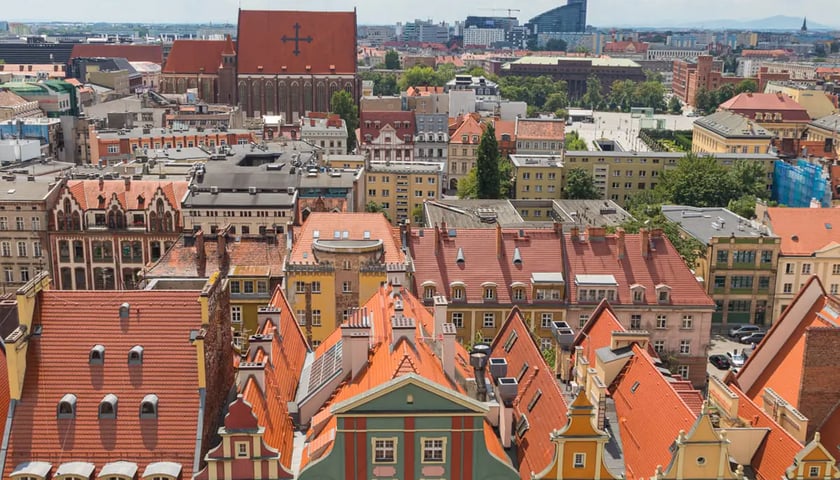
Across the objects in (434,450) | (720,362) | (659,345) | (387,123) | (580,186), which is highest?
(387,123)

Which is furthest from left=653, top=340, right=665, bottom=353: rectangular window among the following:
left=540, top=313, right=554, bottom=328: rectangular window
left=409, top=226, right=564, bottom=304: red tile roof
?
left=409, top=226, right=564, bottom=304: red tile roof

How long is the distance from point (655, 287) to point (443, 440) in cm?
4346

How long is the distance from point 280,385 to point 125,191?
63.9 m

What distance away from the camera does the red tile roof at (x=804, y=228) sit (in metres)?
103

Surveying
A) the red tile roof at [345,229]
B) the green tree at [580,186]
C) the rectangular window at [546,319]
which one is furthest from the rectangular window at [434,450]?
the green tree at [580,186]

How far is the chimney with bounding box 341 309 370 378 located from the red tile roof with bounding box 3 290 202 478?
807cm

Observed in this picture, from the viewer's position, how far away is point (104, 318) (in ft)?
156

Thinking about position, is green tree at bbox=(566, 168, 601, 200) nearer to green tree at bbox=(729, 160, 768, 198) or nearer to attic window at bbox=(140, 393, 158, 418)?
green tree at bbox=(729, 160, 768, 198)

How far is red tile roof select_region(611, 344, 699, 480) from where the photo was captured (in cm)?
4691

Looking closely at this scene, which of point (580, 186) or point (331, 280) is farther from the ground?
point (331, 280)

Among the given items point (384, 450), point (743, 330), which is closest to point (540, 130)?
point (743, 330)

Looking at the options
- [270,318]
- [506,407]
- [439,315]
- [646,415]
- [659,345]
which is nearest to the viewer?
[506,407]

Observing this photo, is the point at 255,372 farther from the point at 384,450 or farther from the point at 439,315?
the point at 439,315

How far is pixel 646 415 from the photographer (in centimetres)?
5031
